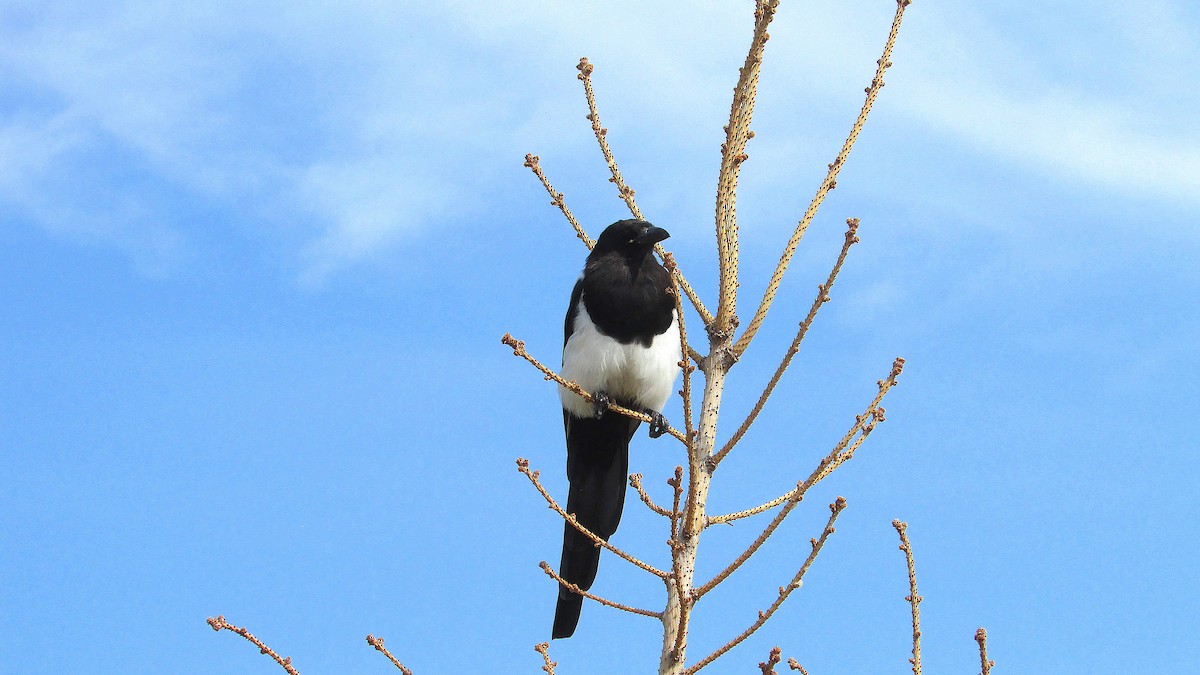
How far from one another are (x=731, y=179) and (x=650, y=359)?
4.83ft

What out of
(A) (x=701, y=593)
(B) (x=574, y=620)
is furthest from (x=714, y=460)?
(B) (x=574, y=620)

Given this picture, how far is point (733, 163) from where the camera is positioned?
336cm

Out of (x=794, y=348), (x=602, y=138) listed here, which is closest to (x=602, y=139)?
(x=602, y=138)

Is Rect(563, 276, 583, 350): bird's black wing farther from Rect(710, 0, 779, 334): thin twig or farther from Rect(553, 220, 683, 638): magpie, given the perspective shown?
Rect(710, 0, 779, 334): thin twig

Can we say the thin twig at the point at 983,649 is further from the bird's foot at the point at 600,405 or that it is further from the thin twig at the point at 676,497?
the bird's foot at the point at 600,405

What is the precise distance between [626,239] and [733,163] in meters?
1.53

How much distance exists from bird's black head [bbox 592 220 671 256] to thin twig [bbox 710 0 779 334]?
3.91 ft

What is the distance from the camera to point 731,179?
11.2 feet

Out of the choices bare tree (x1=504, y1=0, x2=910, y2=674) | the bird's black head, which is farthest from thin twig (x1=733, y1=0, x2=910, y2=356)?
the bird's black head

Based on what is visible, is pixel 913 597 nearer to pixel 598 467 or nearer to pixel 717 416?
pixel 717 416

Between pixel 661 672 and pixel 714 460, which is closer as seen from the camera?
pixel 661 672

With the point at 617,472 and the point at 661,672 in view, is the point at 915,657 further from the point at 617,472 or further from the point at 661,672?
the point at 617,472

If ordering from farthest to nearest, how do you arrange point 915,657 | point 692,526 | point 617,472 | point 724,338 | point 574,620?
point 617,472 < point 574,620 < point 724,338 < point 692,526 < point 915,657

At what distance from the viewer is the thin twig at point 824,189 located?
11.6ft
